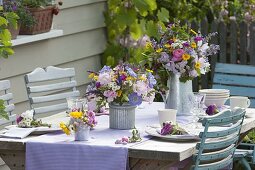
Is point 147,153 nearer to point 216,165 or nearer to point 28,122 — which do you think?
point 216,165

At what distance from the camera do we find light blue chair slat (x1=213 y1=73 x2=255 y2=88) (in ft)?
21.6

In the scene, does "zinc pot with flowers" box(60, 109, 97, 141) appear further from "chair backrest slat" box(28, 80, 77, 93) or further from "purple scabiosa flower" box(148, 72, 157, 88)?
"chair backrest slat" box(28, 80, 77, 93)

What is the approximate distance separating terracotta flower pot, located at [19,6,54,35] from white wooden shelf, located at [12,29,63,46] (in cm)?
4

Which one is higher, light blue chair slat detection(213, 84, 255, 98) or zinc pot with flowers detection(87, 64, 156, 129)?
zinc pot with flowers detection(87, 64, 156, 129)

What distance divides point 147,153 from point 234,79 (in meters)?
2.36

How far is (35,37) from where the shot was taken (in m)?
6.56

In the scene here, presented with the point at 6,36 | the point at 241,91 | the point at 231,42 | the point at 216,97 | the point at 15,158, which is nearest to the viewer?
the point at 6,36

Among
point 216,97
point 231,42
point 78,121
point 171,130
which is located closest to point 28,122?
point 78,121

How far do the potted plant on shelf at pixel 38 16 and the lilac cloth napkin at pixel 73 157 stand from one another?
1.91 m

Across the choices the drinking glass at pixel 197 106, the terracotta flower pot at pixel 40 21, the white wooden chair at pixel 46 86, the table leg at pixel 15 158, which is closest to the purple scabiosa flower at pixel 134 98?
the drinking glass at pixel 197 106

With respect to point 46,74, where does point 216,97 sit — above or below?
below

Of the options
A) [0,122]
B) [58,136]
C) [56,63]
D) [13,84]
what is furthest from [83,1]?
[58,136]

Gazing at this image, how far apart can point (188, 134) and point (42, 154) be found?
774 millimetres

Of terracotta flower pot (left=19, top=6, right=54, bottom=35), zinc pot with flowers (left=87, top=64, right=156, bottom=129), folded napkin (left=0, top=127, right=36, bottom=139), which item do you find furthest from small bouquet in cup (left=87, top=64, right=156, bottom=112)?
terracotta flower pot (left=19, top=6, right=54, bottom=35)
